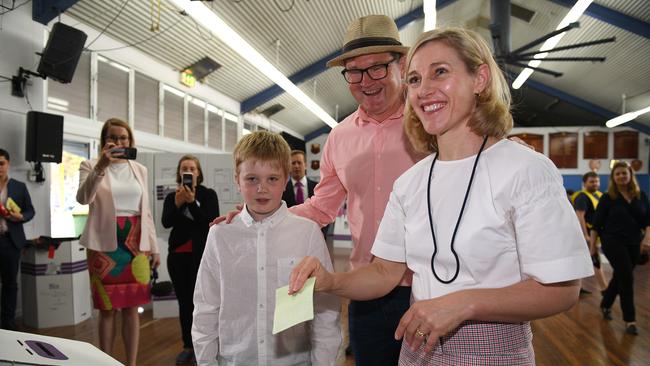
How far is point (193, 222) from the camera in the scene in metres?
3.23

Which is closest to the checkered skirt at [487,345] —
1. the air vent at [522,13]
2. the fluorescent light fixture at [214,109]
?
the fluorescent light fixture at [214,109]

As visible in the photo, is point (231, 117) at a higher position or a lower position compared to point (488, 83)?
higher

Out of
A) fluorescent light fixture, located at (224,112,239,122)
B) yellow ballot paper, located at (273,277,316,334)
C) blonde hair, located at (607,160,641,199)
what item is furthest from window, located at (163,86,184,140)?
yellow ballot paper, located at (273,277,316,334)

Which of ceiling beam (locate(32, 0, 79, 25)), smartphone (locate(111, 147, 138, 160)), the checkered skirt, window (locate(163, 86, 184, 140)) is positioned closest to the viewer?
the checkered skirt

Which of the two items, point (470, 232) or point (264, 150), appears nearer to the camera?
point (470, 232)

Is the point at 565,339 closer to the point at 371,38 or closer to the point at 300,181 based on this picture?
the point at 300,181

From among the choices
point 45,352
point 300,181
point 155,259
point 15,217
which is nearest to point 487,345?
point 45,352

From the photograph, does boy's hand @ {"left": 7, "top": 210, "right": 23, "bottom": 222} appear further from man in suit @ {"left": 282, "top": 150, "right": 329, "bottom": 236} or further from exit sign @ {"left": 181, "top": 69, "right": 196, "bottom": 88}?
exit sign @ {"left": 181, "top": 69, "right": 196, "bottom": 88}

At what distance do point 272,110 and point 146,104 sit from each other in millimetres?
5242

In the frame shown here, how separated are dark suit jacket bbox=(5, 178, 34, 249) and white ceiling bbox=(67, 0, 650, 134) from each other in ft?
8.09

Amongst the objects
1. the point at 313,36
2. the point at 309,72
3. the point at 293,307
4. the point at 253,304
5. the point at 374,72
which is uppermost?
the point at 313,36

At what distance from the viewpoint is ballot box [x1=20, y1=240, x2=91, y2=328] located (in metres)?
4.14

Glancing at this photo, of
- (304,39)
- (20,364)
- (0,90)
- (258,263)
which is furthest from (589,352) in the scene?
(304,39)

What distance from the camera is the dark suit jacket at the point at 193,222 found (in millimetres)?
3197
